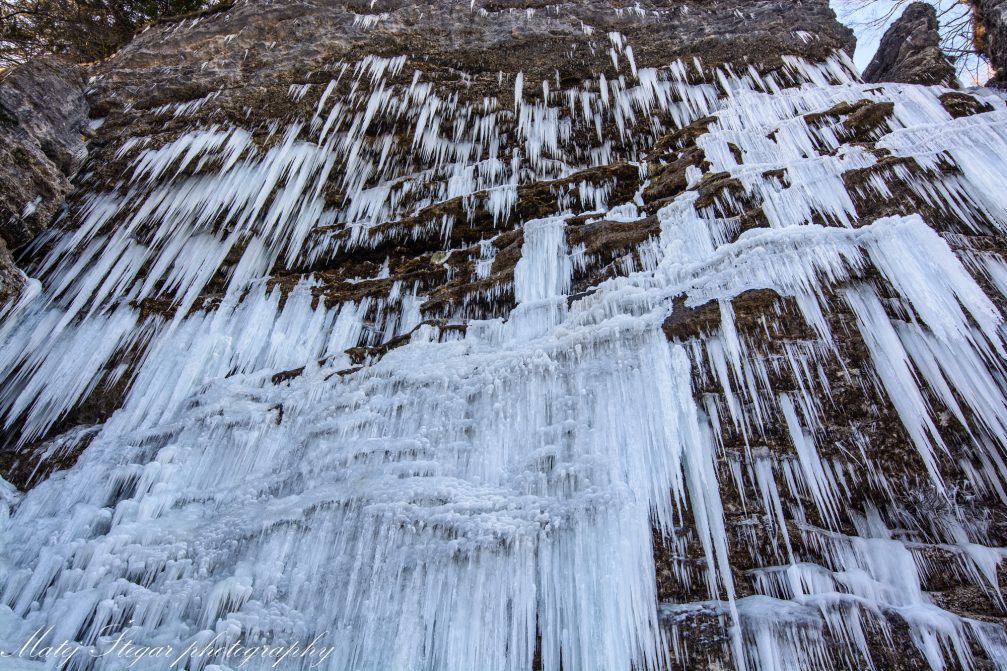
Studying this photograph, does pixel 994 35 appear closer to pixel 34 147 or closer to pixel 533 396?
pixel 533 396

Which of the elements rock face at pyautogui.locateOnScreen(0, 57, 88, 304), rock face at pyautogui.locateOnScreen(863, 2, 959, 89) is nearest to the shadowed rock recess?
rock face at pyautogui.locateOnScreen(0, 57, 88, 304)

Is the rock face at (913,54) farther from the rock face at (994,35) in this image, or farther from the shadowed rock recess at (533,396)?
the shadowed rock recess at (533,396)

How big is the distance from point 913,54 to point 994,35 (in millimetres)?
1033

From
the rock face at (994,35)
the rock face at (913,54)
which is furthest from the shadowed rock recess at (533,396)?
the rock face at (994,35)

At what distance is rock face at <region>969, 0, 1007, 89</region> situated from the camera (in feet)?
23.0

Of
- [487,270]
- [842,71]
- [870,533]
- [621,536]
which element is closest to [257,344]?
[487,270]

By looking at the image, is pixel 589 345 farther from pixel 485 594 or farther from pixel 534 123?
pixel 534 123

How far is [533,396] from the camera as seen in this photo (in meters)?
3.97

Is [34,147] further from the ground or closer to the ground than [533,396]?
further from the ground

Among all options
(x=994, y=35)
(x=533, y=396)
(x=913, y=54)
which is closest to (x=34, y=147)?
(x=533, y=396)

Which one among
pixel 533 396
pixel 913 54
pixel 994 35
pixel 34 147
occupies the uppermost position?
pixel 994 35

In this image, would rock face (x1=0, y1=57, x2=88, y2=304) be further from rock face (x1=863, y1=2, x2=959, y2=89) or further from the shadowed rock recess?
rock face (x1=863, y1=2, x2=959, y2=89)

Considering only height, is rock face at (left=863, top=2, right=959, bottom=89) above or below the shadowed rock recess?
above

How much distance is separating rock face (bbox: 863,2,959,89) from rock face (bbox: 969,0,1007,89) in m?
0.53
